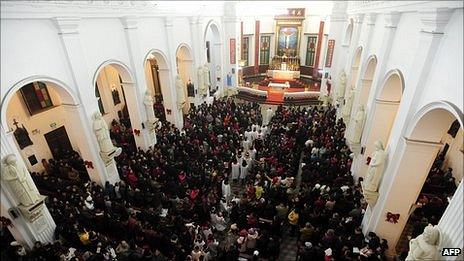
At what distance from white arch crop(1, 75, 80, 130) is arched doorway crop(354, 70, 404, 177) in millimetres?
8878

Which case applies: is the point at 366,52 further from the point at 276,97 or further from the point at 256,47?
the point at 256,47

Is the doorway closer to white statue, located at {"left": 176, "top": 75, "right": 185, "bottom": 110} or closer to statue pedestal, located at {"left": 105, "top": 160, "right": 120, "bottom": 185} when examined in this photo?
statue pedestal, located at {"left": 105, "top": 160, "right": 120, "bottom": 185}

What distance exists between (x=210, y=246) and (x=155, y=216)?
1.87 metres

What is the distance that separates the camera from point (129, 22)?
9.62 m

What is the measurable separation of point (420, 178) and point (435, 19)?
3359mm

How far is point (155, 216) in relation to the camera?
7418 millimetres

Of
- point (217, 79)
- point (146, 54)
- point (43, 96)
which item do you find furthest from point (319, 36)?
point (43, 96)

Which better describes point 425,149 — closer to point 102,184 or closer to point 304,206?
point 304,206

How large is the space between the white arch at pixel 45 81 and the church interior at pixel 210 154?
0.15ft

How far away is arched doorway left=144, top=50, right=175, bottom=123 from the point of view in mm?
12172

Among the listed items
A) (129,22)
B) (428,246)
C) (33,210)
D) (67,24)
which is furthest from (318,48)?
(33,210)

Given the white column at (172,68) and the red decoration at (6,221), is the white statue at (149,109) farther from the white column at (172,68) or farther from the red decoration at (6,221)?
the red decoration at (6,221)

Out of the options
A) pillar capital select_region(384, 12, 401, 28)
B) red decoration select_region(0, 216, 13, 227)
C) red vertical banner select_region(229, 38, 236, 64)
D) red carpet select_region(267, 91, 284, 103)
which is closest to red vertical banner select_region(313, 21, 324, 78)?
red carpet select_region(267, 91, 284, 103)

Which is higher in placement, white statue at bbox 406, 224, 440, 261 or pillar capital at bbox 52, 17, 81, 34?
pillar capital at bbox 52, 17, 81, 34
